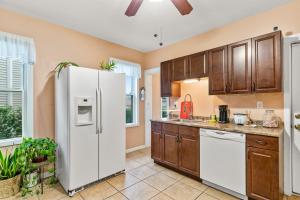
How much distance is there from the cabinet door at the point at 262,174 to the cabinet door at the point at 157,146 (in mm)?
1565

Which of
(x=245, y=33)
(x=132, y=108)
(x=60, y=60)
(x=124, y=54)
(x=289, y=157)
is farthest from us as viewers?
(x=132, y=108)

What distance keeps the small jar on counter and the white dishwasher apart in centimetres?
57

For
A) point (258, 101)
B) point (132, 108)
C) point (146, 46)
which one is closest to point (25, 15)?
point (146, 46)

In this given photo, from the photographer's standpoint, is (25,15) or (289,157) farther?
(25,15)

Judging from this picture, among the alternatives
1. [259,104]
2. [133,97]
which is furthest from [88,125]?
Answer: [259,104]

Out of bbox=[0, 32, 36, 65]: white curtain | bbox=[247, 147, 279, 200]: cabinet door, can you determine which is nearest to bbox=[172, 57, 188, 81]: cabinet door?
bbox=[247, 147, 279, 200]: cabinet door

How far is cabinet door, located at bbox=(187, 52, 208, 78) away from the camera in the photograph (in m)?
2.86

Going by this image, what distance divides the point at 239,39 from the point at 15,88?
3800 millimetres

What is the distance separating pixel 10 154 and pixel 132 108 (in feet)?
8.57

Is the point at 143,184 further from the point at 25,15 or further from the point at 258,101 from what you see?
the point at 25,15

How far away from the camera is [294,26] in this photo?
223 cm

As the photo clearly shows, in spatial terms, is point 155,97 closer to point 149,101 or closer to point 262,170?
point 149,101

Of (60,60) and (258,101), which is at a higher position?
(60,60)

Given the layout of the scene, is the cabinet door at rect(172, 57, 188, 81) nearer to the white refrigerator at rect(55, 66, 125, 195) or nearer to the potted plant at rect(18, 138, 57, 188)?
A: the white refrigerator at rect(55, 66, 125, 195)
